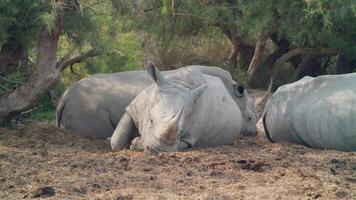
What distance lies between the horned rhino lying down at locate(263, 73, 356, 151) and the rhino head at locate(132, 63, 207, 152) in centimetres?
140

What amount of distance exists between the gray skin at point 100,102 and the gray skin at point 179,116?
0.95 meters

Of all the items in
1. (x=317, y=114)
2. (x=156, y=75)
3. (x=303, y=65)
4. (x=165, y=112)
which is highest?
(x=156, y=75)

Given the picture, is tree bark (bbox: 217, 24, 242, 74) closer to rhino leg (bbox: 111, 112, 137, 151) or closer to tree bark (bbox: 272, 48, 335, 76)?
tree bark (bbox: 272, 48, 335, 76)

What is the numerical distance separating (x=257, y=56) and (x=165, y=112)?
699cm

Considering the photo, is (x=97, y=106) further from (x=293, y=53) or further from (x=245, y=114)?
(x=293, y=53)

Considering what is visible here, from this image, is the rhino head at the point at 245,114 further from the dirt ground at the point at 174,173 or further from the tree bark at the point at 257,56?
the tree bark at the point at 257,56

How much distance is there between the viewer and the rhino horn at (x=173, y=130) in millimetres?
7824

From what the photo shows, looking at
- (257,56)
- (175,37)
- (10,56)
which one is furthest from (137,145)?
(175,37)

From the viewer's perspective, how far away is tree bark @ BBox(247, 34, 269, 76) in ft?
47.8

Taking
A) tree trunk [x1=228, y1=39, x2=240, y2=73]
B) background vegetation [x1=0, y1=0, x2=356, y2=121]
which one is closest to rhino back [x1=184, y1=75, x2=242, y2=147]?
background vegetation [x1=0, y1=0, x2=356, y2=121]

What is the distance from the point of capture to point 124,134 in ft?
29.6

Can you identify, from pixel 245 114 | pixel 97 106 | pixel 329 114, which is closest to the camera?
pixel 329 114

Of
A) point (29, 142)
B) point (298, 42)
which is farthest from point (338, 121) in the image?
point (298, 42)

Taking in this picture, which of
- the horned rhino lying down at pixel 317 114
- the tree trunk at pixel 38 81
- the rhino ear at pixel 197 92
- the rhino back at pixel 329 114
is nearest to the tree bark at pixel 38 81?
the tree trunk at pixel 38 81
